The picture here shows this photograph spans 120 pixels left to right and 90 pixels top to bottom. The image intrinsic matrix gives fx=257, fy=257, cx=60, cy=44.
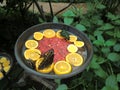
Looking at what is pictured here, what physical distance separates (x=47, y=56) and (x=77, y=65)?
6.6 inches

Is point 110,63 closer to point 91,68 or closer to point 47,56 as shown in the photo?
point 91,68

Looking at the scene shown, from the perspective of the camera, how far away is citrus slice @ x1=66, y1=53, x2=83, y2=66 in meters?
1.34

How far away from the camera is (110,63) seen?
5.84 ft

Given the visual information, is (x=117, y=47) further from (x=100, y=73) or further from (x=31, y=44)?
(x=31, y=44)

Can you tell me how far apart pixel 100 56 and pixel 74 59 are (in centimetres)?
40

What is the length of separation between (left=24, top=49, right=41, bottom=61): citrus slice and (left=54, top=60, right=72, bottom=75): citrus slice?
113 millimetres

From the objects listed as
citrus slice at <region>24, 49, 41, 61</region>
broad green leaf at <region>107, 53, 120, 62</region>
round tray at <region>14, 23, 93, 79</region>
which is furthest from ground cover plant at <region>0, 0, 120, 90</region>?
citrus slice at <region>24, 49, 41, 61</region>

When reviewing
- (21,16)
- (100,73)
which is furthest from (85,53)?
(21,16)

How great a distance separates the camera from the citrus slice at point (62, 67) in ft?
4.21

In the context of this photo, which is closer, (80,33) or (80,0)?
(80,33)

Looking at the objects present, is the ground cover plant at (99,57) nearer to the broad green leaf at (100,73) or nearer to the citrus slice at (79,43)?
the broad green leaf at (100,73)

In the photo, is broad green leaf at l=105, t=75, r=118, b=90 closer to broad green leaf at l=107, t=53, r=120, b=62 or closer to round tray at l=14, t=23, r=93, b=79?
broad green leaf at l=107, t=53, r=120, b=62

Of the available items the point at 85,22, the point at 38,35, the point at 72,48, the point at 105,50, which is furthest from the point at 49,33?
the point at 85,22

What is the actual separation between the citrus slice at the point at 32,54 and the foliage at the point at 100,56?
0.38 metres
